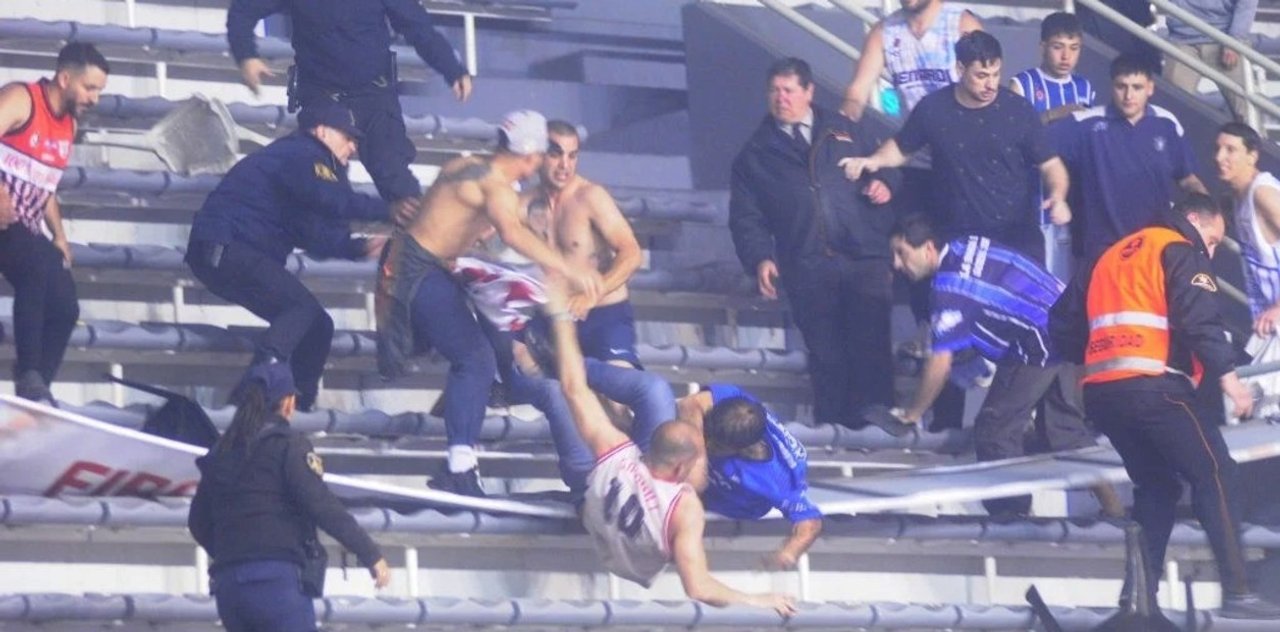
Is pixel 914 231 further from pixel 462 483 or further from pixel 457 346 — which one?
pixel 462 483

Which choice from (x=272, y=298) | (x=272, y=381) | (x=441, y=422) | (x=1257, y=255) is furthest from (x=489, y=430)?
(x=1257, y=255)

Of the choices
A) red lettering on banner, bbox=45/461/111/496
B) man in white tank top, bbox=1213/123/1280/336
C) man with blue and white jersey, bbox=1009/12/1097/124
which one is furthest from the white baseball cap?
man in white tank top, bbox=1213/123/1280/336

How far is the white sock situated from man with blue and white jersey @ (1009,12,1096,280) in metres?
2.38

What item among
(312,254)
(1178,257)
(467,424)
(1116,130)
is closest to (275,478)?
(467,424)

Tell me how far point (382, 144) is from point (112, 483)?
1900mm

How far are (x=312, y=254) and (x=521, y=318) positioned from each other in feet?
2.88

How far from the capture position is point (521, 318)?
863 cm

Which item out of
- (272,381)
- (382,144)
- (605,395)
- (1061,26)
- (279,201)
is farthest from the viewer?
(1061,26)

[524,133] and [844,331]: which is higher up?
[524,133]

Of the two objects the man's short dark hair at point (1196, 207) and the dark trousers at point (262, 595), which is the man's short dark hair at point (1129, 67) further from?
the dark trousers at point (262, 595)

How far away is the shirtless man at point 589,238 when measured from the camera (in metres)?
8.75

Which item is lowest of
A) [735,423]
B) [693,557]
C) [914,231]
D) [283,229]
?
[693,557]

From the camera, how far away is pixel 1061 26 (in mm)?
9727

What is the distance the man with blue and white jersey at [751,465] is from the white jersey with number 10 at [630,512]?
265mm
